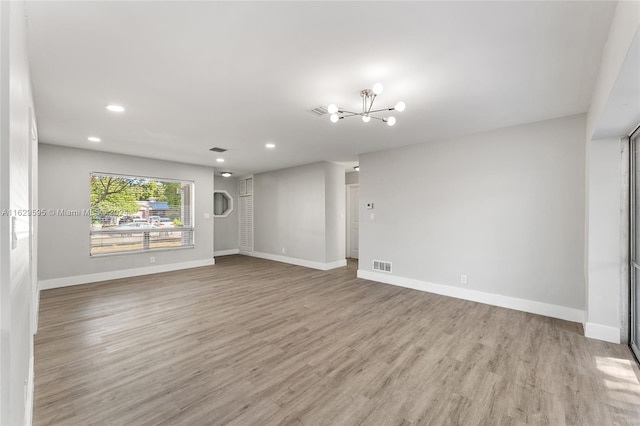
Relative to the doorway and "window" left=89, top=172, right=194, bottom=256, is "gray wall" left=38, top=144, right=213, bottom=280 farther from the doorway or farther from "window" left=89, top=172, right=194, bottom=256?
the doorway

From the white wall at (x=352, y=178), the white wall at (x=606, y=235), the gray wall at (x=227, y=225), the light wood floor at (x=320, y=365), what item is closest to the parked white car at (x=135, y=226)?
the light wood floor at (x=320, y=365)

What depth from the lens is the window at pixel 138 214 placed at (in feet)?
17.9

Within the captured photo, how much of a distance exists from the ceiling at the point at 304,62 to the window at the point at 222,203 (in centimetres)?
481

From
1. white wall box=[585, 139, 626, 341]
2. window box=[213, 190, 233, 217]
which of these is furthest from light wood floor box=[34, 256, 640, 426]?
window box=[213, 190, 233, 217]

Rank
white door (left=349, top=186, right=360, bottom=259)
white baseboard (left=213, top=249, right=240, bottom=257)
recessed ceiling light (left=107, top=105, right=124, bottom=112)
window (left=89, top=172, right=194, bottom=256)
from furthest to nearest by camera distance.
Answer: white baseboard (left=213, top=249, right=240, bottom=257), white door (left=349, top=186, right=360, bottom=259), window (left=89, top=172, right=194, bottom=256), recessed ceiling light (left=107, top=105, right=124, bottom=112)

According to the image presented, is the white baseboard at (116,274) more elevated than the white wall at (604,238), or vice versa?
the white wall at (604,238)

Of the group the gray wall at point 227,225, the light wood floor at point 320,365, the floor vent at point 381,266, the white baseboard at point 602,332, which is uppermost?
the gray wall at point 227,225

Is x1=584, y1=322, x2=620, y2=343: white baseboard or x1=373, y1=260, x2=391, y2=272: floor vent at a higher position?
x1=373, y1=260, x2=391, y2=272: floor vent

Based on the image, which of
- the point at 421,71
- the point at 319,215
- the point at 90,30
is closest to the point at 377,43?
the point at 421,71

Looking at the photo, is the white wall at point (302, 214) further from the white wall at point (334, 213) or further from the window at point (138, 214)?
the window at point (138, 214)

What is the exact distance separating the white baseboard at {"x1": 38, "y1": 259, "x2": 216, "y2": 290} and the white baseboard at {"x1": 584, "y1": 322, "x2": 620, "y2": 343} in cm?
702

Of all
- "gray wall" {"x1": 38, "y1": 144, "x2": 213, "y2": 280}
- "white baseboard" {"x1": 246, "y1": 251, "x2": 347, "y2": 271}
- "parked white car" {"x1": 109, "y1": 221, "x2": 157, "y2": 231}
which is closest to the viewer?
"gray wall" {"x1": 38, "y1": 144, "x2": 213, "y2": 280}

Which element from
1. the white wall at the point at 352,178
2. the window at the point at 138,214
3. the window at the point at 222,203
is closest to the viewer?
the window at the point at 138,214

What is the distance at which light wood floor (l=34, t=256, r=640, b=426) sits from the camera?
6.14 ft
